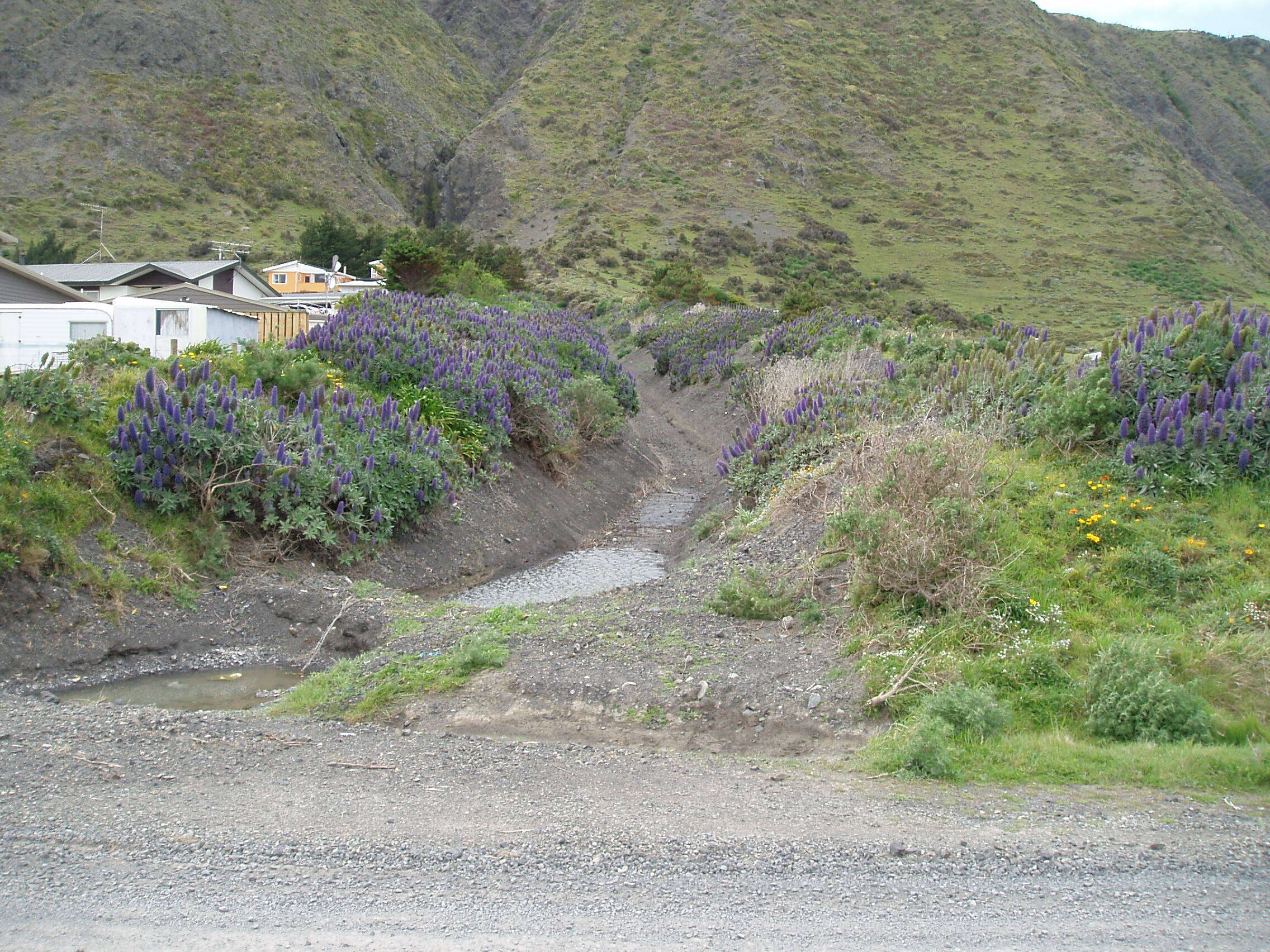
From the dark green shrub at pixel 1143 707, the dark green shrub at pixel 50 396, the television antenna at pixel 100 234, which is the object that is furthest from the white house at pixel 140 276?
the dark green shrub at pixel 1143 707

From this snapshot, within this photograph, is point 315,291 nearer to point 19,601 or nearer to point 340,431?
point 340,431

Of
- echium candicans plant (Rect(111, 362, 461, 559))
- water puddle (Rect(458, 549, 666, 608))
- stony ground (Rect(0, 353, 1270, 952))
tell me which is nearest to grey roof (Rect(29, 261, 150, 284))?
echium candicans plant (Rect(111, 362, 461, 559))

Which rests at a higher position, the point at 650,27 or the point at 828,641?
the point at 650,27

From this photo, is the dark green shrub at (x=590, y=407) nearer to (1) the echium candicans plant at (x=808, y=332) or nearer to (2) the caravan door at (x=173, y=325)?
(1) the echium candicans plant at (x=808, y=332)

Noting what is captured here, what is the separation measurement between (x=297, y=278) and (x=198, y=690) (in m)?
45.3

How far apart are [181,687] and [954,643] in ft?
19.9

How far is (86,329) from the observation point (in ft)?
57.8

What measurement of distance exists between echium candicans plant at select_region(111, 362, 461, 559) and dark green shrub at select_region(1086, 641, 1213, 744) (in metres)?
7.50

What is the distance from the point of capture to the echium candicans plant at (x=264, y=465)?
9891mm

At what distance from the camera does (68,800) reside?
5184mm

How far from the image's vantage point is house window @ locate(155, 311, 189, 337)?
17328 millimetres

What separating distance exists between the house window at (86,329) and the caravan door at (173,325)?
105 centimetres

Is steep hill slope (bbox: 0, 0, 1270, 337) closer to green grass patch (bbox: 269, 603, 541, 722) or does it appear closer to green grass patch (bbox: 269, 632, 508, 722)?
green grass patch (bbox: 269, 603, 541, 722)

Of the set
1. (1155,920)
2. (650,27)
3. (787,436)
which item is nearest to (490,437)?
(787,436)
